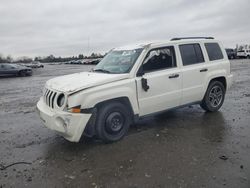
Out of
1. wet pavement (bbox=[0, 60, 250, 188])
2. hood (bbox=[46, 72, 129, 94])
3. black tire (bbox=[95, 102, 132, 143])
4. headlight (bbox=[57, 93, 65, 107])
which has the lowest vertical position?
wet pavement (bbox=[0, 60, 250, 188])

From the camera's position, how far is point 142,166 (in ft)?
12.3

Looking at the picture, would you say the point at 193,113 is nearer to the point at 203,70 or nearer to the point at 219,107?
the point at 219,107

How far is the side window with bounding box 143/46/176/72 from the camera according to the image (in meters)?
5.16

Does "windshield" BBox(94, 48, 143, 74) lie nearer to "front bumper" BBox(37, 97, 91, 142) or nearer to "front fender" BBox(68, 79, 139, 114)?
"front fender" BBox(68, 79, 139, 114)

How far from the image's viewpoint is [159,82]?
5180 mm

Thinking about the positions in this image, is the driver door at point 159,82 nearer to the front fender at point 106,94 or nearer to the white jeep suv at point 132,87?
the white jeep suv at point 132,87

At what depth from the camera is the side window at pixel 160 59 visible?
5160 mm

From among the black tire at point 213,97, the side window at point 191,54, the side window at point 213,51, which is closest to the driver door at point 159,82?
the side window at point 191,54

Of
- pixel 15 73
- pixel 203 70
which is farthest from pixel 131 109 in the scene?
pixel 15 73

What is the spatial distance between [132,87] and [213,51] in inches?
114

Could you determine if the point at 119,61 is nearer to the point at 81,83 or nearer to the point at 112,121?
the point at 81,83

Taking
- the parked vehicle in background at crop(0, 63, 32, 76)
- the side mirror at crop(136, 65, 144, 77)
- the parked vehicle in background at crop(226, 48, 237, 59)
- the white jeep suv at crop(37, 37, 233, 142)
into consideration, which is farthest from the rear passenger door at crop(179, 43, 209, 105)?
the parked vehicle in background at crop(226, 48, 237, 59)

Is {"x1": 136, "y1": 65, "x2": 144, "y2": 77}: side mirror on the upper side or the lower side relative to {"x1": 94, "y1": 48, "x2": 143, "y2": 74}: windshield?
lower

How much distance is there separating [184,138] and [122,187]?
6.81 feet
